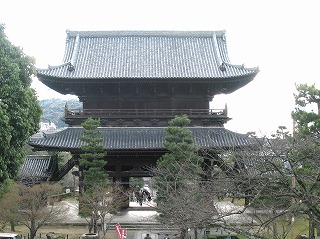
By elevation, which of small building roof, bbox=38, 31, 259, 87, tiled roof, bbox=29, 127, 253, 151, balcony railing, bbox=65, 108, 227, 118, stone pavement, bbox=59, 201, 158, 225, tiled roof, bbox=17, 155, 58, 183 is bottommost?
stone pavement, bbox=59, 201, 158, 225

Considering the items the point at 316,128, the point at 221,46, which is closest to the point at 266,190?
the point at 316,128

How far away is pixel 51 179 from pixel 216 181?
22210 mm

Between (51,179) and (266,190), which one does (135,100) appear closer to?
(51,179)

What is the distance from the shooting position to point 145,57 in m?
28.5

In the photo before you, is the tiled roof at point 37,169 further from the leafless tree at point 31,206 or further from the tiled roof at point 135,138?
the leafless tree at point 31,206

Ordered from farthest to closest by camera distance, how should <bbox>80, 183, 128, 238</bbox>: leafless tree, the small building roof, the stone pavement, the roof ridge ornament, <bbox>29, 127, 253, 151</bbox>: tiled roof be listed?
1. the roof ridge ornament
2. the small building roof
3. <bbox>29, 127, 253, 151</bbox>: tiled roof
4. the stone pavement
5. <bbox>80, 183, 128, 238</bbox>: leafless tree

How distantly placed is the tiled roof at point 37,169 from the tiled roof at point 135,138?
4958mm

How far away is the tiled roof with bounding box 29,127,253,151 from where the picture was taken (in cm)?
2480

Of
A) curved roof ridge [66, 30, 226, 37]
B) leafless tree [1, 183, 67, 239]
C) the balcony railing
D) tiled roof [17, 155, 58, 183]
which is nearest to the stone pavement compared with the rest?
leafless tree [1, 183, 67, 239]

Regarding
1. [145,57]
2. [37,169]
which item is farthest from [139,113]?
[37,169]

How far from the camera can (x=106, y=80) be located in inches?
1008

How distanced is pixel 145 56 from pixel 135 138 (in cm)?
631

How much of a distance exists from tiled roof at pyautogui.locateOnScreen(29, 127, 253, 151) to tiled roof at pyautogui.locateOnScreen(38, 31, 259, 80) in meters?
3.41

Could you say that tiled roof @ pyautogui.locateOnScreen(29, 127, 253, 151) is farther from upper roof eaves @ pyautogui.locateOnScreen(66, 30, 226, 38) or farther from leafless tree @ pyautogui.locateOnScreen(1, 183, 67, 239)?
upper roof eaves @ pyautogui.locateOnScreen(66, 30, 226, 38)
